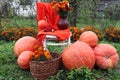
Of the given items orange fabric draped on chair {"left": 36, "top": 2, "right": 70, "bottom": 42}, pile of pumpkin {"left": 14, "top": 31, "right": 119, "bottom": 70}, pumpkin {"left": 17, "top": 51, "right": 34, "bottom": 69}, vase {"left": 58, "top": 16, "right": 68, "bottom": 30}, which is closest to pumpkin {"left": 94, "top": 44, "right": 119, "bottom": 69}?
pile of pumpkin {"left": 14, "top": 31, "right": 119, "bottom": 70}

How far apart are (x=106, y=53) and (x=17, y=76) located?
177cm

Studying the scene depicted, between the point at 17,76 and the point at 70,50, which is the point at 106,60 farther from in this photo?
the point at 17,76

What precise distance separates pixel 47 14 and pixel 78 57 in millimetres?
1498

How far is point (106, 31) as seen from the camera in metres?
7.94

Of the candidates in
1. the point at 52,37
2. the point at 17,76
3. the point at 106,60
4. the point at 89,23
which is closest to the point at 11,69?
the point at 17,76

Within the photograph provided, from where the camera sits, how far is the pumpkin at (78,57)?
15.6ft

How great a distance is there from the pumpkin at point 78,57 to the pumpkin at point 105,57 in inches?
10.2

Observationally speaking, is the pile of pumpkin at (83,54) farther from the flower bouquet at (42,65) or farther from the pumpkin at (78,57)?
the flower bouquet at (42,65)

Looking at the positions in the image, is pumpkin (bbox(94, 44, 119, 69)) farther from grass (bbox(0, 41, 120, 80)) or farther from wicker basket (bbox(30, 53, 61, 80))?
wicker basket (bbox(30, 53, 61, 80))

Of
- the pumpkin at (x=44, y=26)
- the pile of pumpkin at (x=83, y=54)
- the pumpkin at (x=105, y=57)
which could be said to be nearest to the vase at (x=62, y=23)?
the pumpkin at (x=44, y=26)

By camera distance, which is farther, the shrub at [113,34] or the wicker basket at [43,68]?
the shrub at [113,34]

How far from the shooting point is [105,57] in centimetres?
512

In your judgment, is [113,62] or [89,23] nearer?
[113,62]

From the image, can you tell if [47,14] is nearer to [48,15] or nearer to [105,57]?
[48,15]
